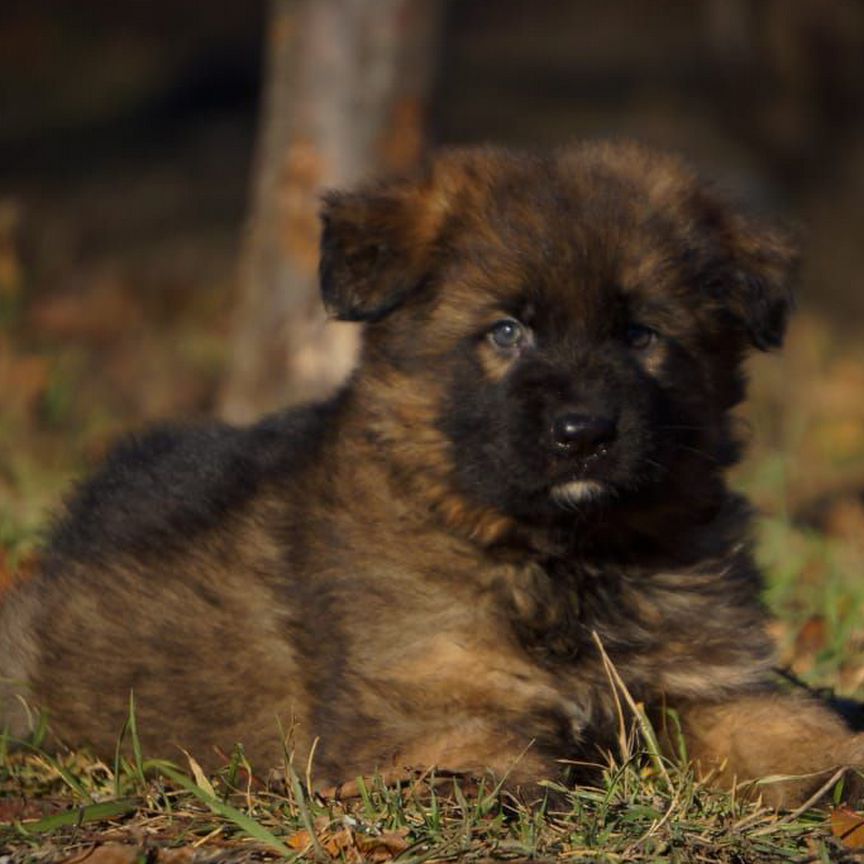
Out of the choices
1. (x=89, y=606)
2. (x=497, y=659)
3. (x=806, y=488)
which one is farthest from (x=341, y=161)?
(x=497, y=659)

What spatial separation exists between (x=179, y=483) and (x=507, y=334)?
106cm

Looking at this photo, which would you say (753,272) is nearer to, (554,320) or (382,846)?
(554,320)

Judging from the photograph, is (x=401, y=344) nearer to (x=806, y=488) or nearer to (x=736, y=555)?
(x=736, y=555)

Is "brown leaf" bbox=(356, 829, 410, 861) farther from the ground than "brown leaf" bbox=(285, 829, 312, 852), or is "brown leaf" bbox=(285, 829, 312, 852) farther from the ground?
"brown leaf" bbox=(356, 829, 410, 861)

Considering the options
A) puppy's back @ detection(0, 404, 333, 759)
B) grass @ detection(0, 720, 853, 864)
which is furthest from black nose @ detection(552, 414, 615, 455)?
puppy's back @ detection(0, 404, 333, 759)

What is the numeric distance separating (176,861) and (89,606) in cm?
104

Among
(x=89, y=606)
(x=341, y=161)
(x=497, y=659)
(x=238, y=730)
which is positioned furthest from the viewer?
(x=341, y=161)

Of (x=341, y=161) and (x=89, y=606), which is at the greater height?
(x=341, y=161)

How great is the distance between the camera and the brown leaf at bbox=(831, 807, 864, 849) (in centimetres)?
324

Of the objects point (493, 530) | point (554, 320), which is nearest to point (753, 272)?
point (554, 320)

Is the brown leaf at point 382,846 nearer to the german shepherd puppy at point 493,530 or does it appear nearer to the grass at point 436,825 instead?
the grass at point 436,825

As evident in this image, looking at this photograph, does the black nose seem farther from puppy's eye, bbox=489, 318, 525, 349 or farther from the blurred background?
the blurred background

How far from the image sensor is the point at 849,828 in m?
3.27

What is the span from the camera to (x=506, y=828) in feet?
10.6
